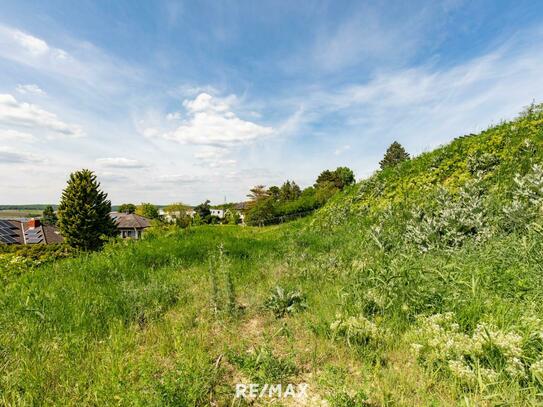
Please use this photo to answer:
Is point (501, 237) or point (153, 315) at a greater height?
point (501, 237)

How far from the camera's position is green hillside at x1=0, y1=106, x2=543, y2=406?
2.05 meters

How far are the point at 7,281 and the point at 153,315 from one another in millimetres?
3978

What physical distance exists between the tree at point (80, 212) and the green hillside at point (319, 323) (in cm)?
4365

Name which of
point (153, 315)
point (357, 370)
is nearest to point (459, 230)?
point (357, 370)

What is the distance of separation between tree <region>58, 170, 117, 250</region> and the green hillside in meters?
43.7

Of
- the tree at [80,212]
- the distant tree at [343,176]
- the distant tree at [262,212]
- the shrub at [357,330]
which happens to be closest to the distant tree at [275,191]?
the distant tree at [343,176]

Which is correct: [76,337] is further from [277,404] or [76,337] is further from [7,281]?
[7,281]

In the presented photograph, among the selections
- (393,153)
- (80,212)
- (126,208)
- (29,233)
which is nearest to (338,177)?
(393,153)

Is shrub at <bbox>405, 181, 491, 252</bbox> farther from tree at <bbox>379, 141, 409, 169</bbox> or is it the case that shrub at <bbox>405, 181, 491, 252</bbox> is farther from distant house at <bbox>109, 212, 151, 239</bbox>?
distant house at <bbox>109, 212, 151, 239</bbox>

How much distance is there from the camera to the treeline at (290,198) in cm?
4209

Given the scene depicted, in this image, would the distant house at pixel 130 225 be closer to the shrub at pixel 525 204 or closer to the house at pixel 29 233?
the house at pixel 29 233

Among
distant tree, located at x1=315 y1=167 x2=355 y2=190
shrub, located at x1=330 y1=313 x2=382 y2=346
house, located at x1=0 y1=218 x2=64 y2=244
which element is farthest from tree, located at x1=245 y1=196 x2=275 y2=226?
house, located at x1=0 y1=218 x2=64 y2=244

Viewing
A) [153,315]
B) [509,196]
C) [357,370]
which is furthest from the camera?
[509,196]

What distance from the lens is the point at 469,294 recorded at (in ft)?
9.45
